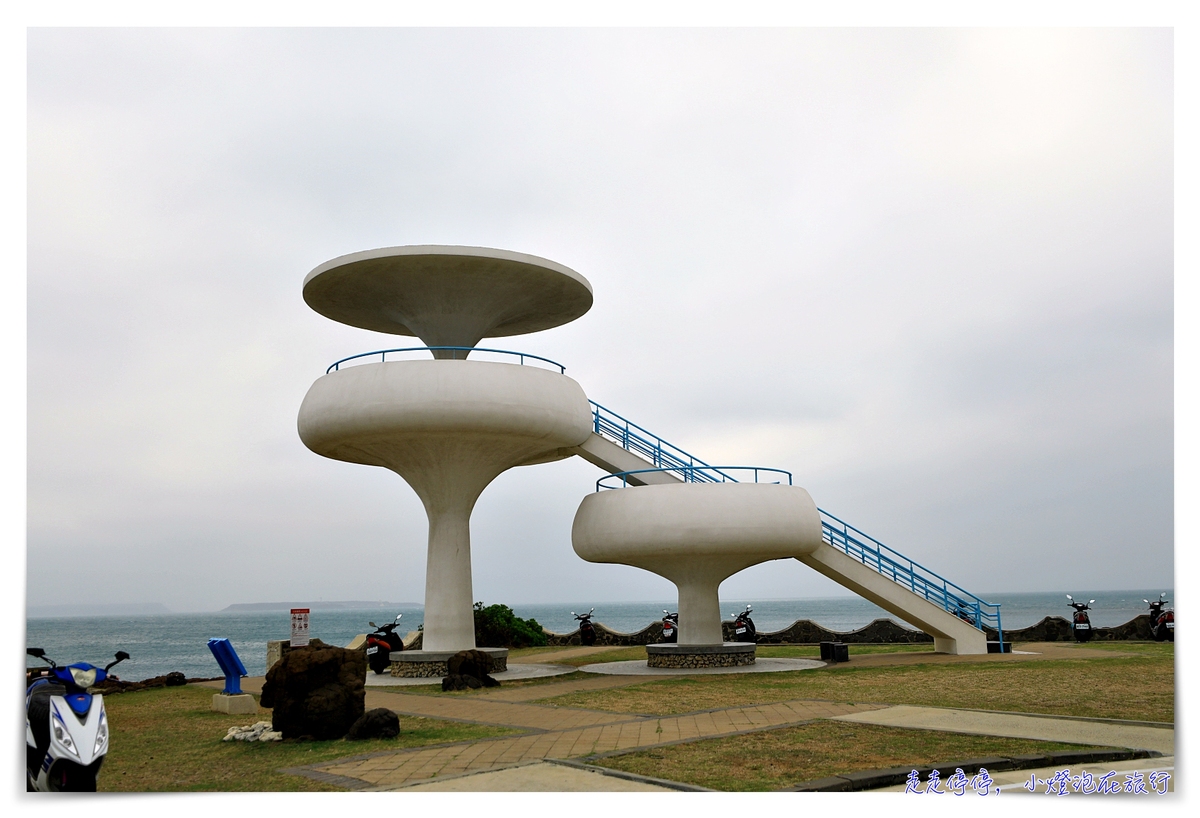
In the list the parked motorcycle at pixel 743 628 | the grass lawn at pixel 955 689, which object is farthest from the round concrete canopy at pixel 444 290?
the parked motorcycle at pixel 743 628

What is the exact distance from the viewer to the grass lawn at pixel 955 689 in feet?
45.1

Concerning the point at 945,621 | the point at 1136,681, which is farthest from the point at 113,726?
the point at 945,621

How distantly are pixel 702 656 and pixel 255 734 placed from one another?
12.8 meters

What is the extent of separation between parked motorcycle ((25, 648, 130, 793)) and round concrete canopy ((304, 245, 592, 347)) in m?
13.8

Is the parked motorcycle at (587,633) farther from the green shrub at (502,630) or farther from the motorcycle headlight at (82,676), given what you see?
the motorcycle headlight at (82,676)

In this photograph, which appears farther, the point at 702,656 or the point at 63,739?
the point at 702,656

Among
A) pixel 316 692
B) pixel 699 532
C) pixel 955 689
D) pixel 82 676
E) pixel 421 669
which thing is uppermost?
pixel 699 532

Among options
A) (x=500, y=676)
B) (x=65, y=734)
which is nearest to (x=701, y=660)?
(x=500, y=676)

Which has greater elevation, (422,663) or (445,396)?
(445,396)

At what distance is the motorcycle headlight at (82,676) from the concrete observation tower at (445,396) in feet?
40.6

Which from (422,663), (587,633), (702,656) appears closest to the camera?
(422,663)

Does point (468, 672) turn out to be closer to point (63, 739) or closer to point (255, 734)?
point (255, 734)

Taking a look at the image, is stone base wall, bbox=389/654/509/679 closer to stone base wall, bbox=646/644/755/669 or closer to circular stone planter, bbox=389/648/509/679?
circular stone planter, bbox=389/648/509/679

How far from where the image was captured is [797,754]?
9.77m
